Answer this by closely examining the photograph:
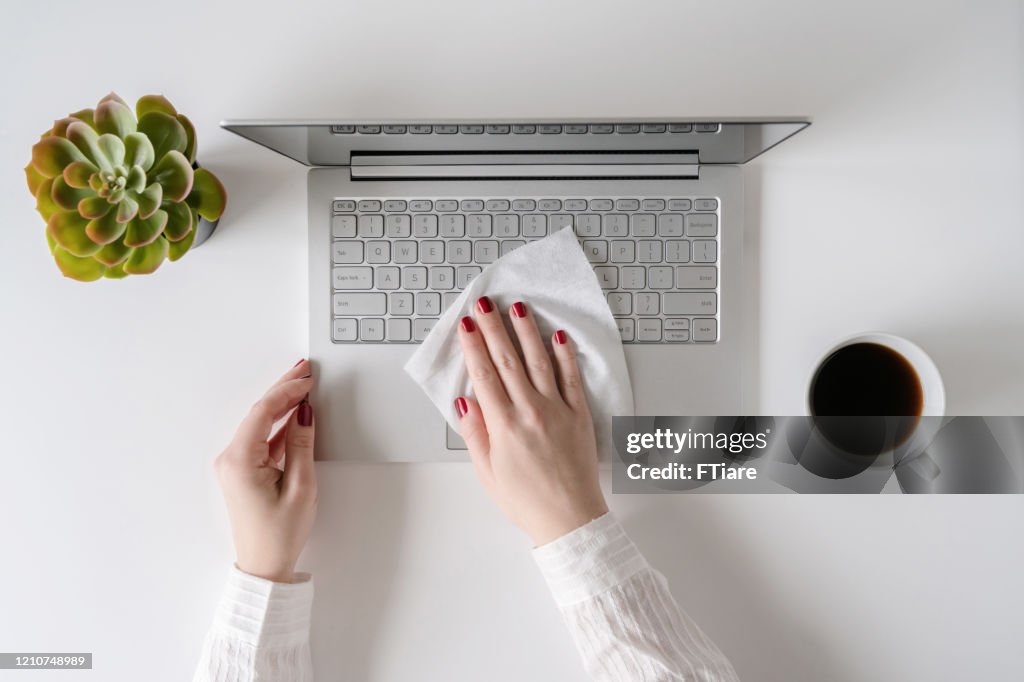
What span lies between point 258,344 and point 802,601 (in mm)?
671

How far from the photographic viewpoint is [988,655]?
2.10ft

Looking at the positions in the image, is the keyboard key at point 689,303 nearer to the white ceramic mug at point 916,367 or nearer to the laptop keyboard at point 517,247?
the laptop keyboard at point 517,247

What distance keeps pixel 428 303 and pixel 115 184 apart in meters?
0.31

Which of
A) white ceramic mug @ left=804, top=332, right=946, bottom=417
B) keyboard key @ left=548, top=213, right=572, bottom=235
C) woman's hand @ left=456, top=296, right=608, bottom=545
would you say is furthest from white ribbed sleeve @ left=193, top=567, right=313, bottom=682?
white ceramic mug @ left=804, top=332, right=946, bottom=417

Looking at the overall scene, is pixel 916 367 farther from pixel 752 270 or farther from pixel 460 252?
pixel 460 252

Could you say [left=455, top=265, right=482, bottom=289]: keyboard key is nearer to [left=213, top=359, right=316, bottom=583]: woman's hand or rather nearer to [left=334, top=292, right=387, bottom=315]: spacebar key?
[left=334, top=292, right=387, bottom=315]: spacebar key

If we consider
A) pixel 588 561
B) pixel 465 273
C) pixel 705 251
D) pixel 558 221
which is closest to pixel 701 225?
pixel 705 251

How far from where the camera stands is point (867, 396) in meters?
0.58

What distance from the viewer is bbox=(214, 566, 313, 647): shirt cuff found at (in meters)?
0.59

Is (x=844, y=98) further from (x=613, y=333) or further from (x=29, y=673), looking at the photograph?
(x=29, y=673)

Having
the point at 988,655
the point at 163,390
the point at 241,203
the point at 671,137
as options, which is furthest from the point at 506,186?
the point at 988,655

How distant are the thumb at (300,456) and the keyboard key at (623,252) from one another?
37 centimetres

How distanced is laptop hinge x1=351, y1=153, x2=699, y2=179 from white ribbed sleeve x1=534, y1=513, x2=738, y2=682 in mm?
363

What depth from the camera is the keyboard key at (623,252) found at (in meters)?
0.62
